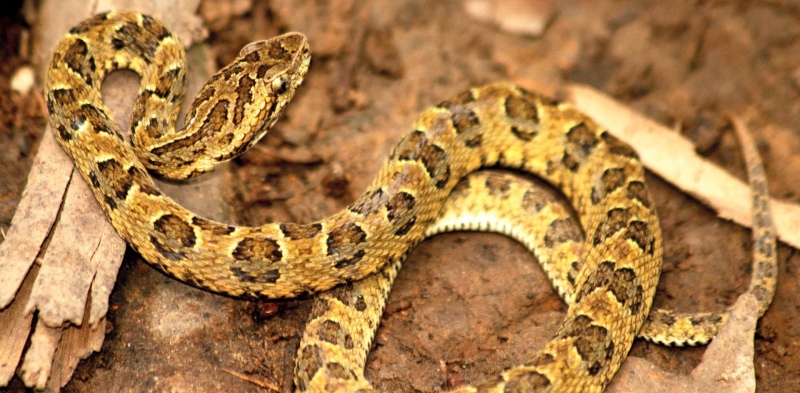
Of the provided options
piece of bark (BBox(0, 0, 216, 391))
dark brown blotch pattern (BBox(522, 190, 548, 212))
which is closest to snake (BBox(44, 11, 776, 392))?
piece of bark (BBox(0, 0, 216, 391))

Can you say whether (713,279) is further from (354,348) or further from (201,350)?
(201,350)

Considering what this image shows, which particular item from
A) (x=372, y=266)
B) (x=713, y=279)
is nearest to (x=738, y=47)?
(x=713, y=279)

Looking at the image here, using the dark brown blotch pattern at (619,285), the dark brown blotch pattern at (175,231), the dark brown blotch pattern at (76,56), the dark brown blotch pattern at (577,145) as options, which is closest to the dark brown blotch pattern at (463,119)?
the dark brown blotch pattern at (577,145)

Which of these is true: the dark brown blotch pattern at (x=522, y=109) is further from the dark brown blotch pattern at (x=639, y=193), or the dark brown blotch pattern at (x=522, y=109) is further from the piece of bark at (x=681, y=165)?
the dark brown blotch pattern at (x=639, y=193)

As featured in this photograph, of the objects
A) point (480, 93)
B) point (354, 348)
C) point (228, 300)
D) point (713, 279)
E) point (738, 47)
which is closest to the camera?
point (354, 348)

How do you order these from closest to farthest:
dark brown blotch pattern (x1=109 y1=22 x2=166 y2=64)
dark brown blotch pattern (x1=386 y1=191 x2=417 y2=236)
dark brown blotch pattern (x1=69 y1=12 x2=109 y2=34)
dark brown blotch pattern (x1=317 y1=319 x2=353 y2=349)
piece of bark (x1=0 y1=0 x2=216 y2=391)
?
piece of bark (x1=0 y1=0 x2=216 y2=391) → dark brown blotch pattern (x1=317 y1=319 x2=353 y2=349) → dark brown blotch pattern (x1=386 y1=191 x2=417 y2=236) → dark brown blotch pattern (x1=69 y1=12 x2=109 y2=34) → dark brown blotch pattern (x1=109 y1=22 x2=166 y2=64)

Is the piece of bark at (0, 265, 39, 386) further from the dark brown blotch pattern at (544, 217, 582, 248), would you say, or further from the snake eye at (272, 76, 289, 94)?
the dark brown blotch pattern at (544, 217, 582, 248)

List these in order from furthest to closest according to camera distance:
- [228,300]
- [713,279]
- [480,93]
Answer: [480,93]
[713,279]
[228,300]
